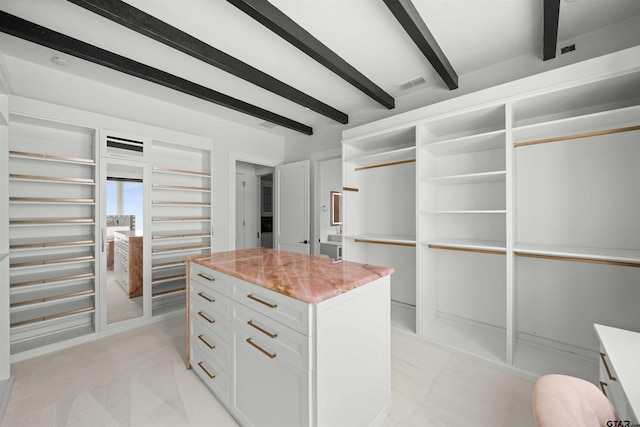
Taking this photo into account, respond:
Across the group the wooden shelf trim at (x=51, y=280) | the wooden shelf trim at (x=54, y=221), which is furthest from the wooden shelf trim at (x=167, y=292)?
the wooden shelf trim at (x=54, y=221)

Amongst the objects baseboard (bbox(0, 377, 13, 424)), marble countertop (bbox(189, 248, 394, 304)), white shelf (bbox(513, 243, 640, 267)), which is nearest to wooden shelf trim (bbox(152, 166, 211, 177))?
marble countertop (bbox(189, 248, 394, 304))

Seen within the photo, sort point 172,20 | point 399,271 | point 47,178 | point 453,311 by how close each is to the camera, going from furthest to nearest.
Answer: point 399,271 < point 453,311 < point 47,178 < point 172,20

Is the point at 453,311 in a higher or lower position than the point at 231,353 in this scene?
lower

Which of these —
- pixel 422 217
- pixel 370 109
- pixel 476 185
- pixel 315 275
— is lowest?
pixel 315 275

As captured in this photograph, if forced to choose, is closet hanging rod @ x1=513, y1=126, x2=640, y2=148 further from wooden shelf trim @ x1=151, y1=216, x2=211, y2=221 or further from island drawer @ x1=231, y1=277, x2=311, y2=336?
wooden shelf trim @ x1=151, y1=216, x2=211, y2=221

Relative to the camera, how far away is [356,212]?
365 centimetres

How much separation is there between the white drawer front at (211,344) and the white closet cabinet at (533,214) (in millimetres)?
1957

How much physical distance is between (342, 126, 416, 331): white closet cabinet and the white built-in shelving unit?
6.78 ft

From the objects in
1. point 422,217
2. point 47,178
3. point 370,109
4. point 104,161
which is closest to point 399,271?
point 422,217

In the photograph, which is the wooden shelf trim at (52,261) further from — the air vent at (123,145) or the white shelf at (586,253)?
the white shelf at (586,253)

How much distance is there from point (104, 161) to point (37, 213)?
80cm

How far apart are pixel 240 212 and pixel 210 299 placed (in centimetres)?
392

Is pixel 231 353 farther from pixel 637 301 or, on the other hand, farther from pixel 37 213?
pixel 637 301

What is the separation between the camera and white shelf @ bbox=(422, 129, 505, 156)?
237cm
